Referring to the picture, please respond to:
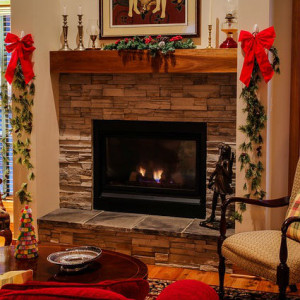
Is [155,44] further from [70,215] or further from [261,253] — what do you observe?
[261,253]

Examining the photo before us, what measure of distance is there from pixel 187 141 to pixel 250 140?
811 millimetres

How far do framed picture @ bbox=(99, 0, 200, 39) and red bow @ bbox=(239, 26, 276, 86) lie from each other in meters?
0.65

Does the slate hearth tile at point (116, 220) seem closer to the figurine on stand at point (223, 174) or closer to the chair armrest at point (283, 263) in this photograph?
the figurine on stand at point (223, 174)

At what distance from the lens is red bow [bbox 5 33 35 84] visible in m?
4.50

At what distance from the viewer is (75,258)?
3.01m

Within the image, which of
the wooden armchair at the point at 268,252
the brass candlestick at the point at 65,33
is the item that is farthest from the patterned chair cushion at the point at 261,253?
the brass candlestick at the point at 65,33

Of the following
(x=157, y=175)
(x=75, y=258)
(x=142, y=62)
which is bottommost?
(x=75, y=258)

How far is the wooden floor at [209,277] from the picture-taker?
3.88m

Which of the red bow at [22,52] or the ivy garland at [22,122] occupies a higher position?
the red bow at [22,52]

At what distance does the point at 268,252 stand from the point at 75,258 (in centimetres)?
113

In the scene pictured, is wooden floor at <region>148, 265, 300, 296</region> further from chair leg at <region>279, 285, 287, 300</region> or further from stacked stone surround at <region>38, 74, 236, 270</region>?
chair leg at <region>279, 285, 287, 300</region>

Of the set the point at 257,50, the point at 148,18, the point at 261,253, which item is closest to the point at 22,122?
the point at 148,18

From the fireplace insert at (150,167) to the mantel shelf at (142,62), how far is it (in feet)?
1.65

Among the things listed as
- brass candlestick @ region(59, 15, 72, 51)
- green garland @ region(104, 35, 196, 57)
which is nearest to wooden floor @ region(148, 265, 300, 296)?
green garland @ region(104, 35, 196, 57)
